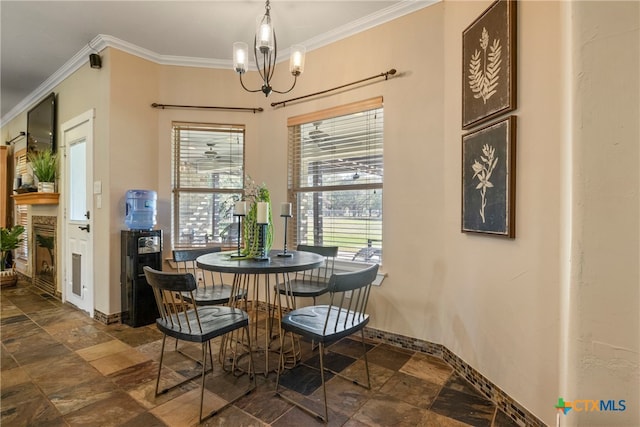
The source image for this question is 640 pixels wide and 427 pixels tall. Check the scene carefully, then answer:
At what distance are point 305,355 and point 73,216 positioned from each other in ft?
10.7

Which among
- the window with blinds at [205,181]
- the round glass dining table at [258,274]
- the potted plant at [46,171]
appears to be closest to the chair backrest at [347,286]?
the round glass dining table at [258,274]

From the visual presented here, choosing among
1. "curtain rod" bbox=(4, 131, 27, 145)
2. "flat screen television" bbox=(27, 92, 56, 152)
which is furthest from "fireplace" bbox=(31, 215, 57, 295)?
"curtain rod" bbox=(4, 131, 27, 145)

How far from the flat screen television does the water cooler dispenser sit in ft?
6.63

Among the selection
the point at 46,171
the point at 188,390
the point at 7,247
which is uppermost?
the point at 46,171

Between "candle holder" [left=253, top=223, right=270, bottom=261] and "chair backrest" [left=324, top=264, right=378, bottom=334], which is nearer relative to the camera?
"chair backrest" [left=324, top=264, right=378, bottom=334]

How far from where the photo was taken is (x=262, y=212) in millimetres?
2045

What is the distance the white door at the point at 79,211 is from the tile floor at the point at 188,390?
78 centimetres

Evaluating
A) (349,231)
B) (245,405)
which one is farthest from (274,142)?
(245,405)

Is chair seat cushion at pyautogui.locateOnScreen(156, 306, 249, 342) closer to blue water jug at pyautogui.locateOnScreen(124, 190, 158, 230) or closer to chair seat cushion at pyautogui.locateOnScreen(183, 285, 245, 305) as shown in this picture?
chair seat cushion at pyautogui.locateOnScreen(183, 285, 245, 305)

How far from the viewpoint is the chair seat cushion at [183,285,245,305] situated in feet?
7.57

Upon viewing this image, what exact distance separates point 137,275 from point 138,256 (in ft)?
0.61

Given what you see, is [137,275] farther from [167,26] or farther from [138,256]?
[167,26]

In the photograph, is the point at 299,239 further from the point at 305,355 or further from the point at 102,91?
the point at 102,91

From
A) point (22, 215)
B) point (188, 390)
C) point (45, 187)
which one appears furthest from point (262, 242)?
point (22, 215)
